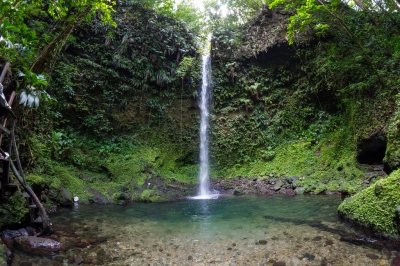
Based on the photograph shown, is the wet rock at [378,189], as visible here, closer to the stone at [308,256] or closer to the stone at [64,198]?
the stone at [308,256]

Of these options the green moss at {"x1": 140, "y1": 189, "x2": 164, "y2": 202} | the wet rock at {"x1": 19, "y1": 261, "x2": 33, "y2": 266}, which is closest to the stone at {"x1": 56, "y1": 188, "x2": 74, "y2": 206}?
the green moss at {"x1": 140, "y1": 189, "x2": 164, "y2": 202}

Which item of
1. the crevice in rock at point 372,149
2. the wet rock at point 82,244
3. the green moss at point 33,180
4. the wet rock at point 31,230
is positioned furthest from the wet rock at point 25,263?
the crevice in rock at point 372,149

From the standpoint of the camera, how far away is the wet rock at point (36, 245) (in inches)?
150

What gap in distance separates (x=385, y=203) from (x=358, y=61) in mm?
8350

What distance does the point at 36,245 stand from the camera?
3.94 metres

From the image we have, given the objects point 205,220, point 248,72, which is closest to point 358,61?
point 248,72

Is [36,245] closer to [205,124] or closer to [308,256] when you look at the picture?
[308,256]

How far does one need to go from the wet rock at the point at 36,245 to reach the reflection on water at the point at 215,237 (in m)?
0.20

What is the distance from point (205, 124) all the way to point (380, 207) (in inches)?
401

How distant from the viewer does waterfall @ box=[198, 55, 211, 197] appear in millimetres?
12492

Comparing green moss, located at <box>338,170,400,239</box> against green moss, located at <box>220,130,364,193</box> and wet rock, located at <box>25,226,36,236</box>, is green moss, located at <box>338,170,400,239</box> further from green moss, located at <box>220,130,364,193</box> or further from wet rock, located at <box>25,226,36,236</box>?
wet rock, located at <box>25,226,36,236</box>

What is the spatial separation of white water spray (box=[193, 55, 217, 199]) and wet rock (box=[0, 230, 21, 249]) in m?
7.84

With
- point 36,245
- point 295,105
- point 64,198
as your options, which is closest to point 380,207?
point 36,245

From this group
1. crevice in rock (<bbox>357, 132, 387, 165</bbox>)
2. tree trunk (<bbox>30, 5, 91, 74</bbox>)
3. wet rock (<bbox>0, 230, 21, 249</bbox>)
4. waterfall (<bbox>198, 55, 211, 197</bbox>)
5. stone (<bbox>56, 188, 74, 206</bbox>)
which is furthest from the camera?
waterfall (<bbox>198, 55, 211, 197</bbox>)
